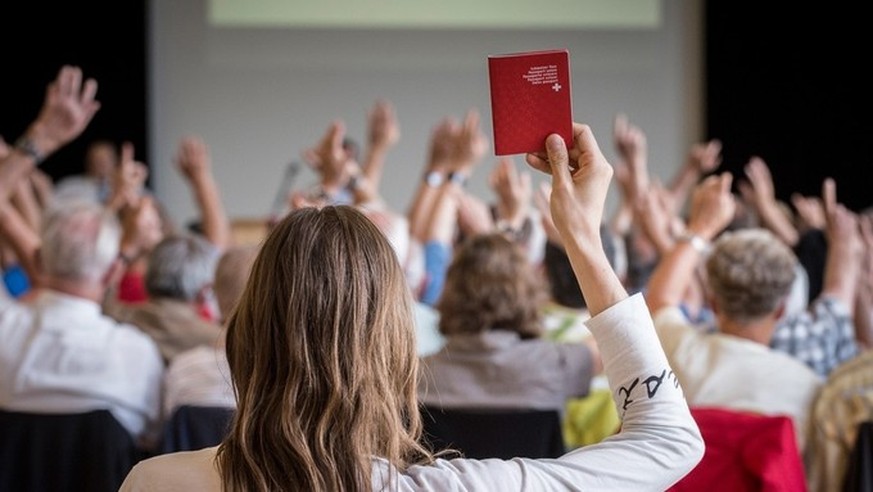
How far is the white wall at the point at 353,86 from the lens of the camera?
350 inches

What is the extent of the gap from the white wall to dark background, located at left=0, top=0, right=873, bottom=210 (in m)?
0.22

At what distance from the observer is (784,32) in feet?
29.0

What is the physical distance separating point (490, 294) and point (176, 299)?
947 millimetres

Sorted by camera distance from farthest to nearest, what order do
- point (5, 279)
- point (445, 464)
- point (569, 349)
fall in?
1. point (5, 279)
2. point (569, 349)
3. point (445, 464)

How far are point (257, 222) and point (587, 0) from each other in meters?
2.72

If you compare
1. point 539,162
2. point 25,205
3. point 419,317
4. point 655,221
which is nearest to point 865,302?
point 655,221

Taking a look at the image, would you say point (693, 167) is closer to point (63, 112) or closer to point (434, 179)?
point (434, 179)

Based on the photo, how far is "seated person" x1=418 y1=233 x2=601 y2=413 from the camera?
2.93 meters

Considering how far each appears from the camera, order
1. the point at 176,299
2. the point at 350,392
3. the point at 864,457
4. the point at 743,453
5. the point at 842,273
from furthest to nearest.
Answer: the point at 176,299 → the point at 842,273 → the point at 864,457 → the point at 743,453 → the point at 350,392

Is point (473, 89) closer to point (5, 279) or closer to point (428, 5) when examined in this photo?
point (428, 5)

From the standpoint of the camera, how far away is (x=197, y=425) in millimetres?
2707

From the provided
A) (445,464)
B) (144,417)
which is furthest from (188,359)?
(445,464)

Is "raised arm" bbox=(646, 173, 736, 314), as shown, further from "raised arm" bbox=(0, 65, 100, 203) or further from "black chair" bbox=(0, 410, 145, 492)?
"raised arm" bbox=(0, 65, 100, 203)

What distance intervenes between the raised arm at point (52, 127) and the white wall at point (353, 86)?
571 cm
